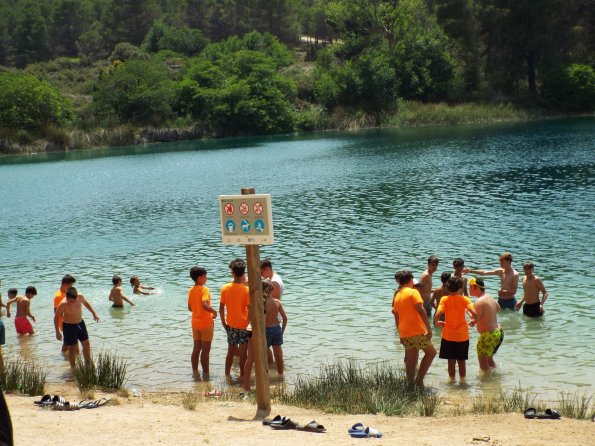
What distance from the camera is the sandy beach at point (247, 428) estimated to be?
25.7 ft

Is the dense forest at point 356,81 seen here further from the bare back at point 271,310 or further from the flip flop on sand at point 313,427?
the flip flop on sand at point 313,427

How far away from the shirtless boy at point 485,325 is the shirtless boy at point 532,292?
9.13 ft

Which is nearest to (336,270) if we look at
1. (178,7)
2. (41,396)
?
(41,396)

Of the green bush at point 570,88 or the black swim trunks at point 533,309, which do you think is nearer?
the black swim trunks at point 533,309

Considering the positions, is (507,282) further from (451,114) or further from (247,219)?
(451,114)

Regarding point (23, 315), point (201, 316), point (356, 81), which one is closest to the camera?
point (201, 316)

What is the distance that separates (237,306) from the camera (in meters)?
11.3

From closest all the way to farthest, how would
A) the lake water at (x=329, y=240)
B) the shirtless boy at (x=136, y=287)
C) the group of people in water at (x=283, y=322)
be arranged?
the group of people in water at (x=283, y=322) → the lake water at (x=329, y=240) → the shirtless boy at (x=136, y=287)

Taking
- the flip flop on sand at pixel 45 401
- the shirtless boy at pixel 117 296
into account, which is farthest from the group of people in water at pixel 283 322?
the shirtless boy at pixel 117 296

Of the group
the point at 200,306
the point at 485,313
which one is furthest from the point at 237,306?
the point at 485,313

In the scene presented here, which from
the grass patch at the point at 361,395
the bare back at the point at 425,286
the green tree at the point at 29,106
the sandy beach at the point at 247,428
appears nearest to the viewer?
the sandy beach at the point at 247,428

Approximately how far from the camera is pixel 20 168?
5888cm

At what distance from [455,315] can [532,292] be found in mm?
3688

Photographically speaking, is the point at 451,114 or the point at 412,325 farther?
the point at 451,114
